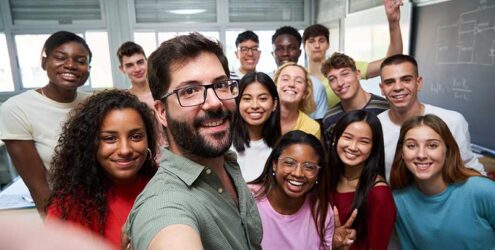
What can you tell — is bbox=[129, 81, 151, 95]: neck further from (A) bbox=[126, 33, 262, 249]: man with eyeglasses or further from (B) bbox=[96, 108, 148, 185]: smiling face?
(A) bbox=[126, 33, 262, 249]: man with eyeglasses

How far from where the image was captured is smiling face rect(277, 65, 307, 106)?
2180 millimetres

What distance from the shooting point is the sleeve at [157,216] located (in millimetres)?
741

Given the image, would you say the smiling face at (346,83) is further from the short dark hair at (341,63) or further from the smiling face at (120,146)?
the smiling face at (120,146)

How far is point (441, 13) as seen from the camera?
9.67ft

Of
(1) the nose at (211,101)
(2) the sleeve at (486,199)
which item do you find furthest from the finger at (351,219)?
(1) the nose at (211,101)

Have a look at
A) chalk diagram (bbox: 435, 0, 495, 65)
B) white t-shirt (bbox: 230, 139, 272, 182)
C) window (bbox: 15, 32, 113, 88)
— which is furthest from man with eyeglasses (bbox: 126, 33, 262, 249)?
window (bbox: 15, 32, 113, 88)

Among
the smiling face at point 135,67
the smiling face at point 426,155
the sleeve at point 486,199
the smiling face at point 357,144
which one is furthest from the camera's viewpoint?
the smiling face at point 135,67

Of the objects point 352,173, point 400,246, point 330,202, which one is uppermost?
point 352,173

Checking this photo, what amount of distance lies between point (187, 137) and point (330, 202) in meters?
0.99

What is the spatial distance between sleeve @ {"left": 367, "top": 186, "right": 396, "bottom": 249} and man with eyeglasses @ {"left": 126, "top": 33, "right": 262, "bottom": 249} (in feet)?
2.56

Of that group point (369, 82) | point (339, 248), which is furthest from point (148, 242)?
point (369, 82)

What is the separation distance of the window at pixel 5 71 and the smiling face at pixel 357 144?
6.03 m

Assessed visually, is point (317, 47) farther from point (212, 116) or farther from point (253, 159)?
point (212, 116)

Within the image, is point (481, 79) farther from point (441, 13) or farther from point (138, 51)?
point (138, 51)
